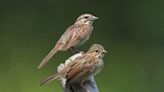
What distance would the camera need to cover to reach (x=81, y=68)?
3.65m

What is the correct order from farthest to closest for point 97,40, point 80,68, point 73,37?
1. point 97,40
2. point 73,37
3. point 80,68

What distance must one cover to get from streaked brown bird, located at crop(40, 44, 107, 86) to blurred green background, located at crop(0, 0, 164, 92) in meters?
3.71

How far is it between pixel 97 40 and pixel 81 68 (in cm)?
501

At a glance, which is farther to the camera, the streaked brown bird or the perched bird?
the perched bird

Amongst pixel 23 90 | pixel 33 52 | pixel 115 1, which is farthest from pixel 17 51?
pixel 115 1

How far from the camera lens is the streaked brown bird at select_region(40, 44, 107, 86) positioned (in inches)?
135

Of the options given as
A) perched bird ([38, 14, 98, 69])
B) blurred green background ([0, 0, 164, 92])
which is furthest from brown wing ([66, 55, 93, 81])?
blurred green background ([0, 0, 164, 92])

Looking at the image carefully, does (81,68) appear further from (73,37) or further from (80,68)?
(73,37)

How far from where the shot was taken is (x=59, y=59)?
8.06 meters

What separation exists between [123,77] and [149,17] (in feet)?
4.45

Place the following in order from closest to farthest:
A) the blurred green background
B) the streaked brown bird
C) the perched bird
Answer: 1. the streaked brown bird
2. the perched bird
3. the blurred green background

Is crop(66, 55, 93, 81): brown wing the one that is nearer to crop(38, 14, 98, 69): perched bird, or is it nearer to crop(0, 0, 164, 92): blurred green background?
crop(38, 14, 98, 69): perched bird

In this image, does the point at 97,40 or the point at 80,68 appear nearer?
the point at 80,68

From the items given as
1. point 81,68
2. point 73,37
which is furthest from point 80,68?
point 73,37
